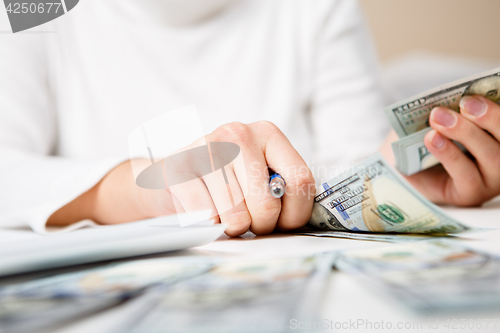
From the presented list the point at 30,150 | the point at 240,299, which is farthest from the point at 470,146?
the point at 30,150

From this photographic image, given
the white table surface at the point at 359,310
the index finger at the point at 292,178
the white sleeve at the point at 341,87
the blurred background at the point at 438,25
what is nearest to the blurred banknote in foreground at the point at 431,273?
the white table surface at the point at 359,310

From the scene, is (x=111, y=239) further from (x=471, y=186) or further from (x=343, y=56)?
(x=343, y=56)

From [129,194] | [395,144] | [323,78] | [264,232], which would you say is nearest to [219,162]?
[264,232]

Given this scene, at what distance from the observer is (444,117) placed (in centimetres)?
48

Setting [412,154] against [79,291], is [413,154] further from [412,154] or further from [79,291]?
[79,291]

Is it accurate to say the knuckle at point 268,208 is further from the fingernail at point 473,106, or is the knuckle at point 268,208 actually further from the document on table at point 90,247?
the fingernail at point 473,106

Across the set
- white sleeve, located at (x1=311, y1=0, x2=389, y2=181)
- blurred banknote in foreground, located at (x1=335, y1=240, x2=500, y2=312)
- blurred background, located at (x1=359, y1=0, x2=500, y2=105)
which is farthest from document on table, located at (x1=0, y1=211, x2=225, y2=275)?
blurred background, located at (x1=359, y1=0, x2=500, y2=105)

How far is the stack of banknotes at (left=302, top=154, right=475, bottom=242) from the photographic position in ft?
1.01

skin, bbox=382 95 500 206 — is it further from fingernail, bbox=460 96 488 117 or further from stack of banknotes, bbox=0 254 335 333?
stack of banknotes, bbox=0 254 335 333

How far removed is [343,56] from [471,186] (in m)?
0.48

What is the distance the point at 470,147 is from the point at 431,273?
386mm

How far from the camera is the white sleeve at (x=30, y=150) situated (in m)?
0.51

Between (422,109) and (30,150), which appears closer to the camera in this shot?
(422,109)

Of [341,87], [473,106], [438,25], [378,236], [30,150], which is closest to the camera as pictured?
[378,236]
